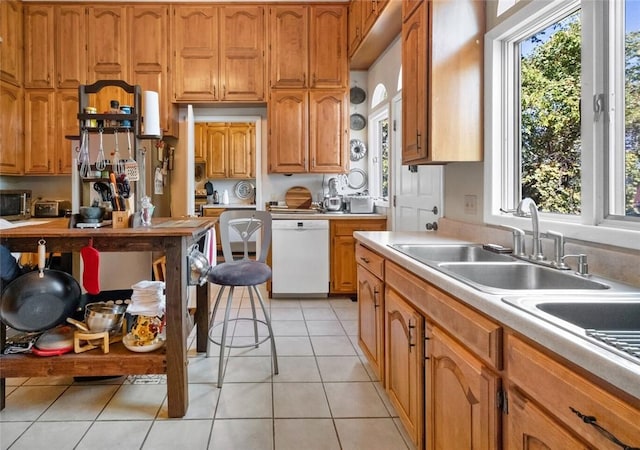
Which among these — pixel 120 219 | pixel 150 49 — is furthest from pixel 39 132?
pixel 120 219

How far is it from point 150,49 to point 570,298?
15.4 ft

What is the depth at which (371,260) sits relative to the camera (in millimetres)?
2459

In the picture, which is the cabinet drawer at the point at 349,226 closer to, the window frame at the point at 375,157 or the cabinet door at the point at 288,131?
the window frame at the point at 375,157

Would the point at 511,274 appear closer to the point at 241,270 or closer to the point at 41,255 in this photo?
the point at 241,270

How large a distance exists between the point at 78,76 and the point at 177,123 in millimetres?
1092

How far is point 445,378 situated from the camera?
146 centimetres

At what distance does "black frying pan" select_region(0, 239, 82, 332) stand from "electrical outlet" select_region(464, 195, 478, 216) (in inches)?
86.8

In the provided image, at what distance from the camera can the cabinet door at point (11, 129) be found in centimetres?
441

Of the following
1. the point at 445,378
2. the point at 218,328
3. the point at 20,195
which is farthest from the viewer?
the point at 20,195

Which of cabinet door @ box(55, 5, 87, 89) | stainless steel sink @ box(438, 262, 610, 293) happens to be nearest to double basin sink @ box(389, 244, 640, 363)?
stainless steel sink @ box(438, 262, 610, 293)

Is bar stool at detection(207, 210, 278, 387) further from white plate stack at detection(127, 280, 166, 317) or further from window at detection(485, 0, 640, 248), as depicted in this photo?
window at detection(485, 0, 640, 248)

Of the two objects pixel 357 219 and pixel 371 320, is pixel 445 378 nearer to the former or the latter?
pixel 371 320

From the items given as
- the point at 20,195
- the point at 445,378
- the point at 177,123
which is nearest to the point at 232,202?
the point at 177,123

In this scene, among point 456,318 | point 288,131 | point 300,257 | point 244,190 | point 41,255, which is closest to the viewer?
point 456,318
